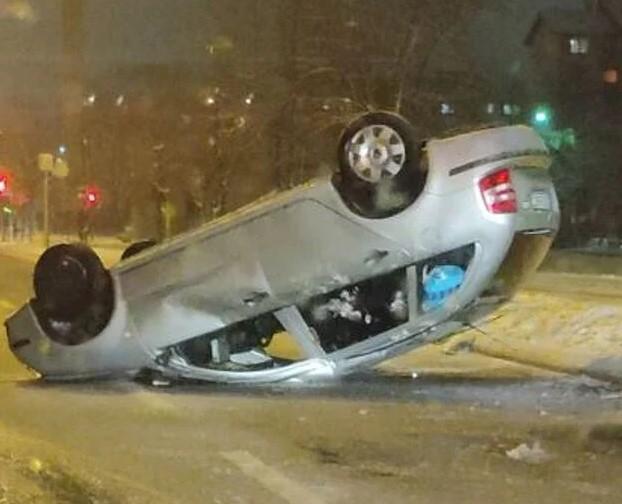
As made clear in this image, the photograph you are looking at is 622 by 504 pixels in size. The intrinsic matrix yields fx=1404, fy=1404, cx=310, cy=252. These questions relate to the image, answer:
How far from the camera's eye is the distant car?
10844 millimetres

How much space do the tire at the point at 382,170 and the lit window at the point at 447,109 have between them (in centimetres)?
2469

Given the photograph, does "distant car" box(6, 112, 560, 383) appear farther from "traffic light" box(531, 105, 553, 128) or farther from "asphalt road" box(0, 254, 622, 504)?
"traffic light" box(531, 105, 553, 128)

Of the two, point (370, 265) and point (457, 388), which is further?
point (457, 388)

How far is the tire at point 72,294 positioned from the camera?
11.8 metres

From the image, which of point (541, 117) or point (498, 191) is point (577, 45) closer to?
point (541, 117)

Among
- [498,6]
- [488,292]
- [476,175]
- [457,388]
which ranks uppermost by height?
[498,6]

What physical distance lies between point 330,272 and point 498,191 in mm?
1458

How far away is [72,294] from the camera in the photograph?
469 inches

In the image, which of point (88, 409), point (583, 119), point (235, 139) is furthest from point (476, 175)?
A: point (583, 119)

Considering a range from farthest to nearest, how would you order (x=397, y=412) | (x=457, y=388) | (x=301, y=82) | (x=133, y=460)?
1. (x=301, y=82)
2. (x=457, y=388)
3. (x=397, y=412)
4. (x=133, y=460)

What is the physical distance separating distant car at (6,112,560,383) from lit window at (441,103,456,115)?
2385 centimetres

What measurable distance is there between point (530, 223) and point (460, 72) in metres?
24.9

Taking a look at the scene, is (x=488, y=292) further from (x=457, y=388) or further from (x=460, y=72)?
(x=460, y=72)

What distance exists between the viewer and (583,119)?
52438 millimetres
